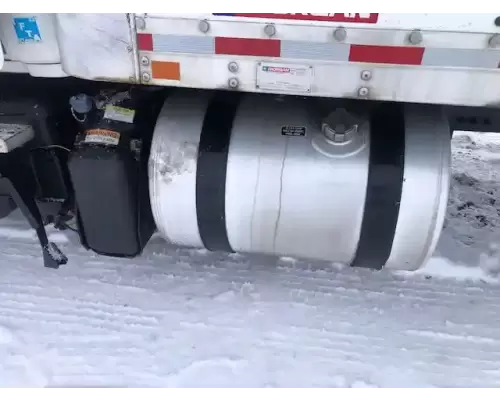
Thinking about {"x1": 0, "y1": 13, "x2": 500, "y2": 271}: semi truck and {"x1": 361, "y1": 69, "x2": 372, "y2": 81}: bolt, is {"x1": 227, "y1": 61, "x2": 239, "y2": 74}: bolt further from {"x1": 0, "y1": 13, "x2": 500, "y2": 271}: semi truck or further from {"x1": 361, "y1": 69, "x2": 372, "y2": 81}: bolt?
{"x1": 361, "y1": 69, "x2": 372, "y2": 81}: bolt

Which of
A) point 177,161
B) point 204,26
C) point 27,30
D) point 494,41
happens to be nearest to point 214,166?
point 177,161

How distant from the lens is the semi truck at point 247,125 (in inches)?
57.1

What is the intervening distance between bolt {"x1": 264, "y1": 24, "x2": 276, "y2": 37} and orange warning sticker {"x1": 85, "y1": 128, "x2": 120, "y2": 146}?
65 cm

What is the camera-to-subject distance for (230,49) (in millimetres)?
1507

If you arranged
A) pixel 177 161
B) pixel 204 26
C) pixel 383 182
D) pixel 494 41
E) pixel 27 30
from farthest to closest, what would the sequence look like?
pixel 177 161 → pixel 383 182 → pixel 27 30 → pixel 204 26 → pixel 494 41

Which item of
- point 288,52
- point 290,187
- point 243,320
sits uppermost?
point 288,52

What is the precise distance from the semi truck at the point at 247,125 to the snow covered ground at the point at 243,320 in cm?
16

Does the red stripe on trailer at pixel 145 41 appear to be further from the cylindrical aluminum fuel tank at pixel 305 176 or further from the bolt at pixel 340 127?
the bolt at pixel 340 127

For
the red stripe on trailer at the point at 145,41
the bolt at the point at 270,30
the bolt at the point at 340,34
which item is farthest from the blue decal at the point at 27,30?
the bolt at the point at 340,34

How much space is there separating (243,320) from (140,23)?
102 centimetres

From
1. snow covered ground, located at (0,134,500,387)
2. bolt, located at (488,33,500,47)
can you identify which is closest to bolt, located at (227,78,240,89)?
bolt, located at (488,33,500,47)

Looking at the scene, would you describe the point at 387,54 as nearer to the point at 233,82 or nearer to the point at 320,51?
the point at 320,51

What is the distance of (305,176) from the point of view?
1.72 m

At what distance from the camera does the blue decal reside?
156 centimetres
